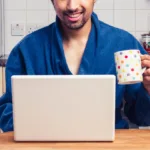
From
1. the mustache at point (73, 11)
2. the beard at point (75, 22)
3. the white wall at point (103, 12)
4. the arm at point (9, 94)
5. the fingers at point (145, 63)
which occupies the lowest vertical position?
the arm at point (9, 94)

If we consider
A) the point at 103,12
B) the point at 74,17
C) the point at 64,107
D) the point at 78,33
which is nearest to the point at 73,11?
the point at 74,17

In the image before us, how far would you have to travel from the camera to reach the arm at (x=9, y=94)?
3.78 ft

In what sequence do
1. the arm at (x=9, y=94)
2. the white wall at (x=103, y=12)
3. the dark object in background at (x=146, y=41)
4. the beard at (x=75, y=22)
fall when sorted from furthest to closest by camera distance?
the white wall at (x=103, y=12)
the dark object in background at (x=146, y=41)
the beard at (x=75, y=22)
the arm at (x=9, y=94)

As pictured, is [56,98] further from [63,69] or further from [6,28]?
[6,28]

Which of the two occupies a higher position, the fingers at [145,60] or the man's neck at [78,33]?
the man's neck at [78,33]

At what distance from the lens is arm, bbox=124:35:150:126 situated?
1228 millimetres

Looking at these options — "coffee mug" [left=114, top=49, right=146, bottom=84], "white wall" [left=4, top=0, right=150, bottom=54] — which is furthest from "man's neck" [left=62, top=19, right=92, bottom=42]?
"white wall" [left=4, top=0, right=150, bottom=54]

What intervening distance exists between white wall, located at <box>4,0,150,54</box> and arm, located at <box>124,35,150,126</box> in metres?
1.44

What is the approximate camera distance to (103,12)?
279cm

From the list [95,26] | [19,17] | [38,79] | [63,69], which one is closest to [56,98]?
[38,79]

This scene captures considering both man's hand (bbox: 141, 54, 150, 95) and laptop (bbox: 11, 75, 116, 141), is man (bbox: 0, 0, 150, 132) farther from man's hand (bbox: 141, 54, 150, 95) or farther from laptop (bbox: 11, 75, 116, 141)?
laptop (bbox: 11, 75, 116, 141)

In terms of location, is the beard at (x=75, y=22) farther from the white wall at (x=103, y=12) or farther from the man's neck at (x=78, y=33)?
the white wall at (x=103, y=12)

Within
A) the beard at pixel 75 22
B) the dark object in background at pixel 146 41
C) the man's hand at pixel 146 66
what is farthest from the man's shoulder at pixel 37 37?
the dark object in background at pixel 146 41

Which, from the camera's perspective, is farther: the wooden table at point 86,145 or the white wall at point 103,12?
the white wall at point 103,12
